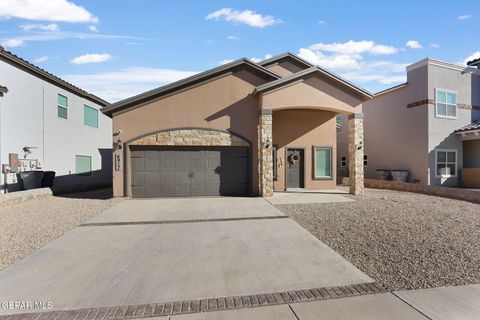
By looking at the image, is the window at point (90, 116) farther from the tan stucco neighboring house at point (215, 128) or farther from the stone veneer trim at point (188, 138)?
the stone veneer trim at point (188, 138)

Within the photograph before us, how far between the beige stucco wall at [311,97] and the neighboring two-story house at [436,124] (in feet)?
20.3

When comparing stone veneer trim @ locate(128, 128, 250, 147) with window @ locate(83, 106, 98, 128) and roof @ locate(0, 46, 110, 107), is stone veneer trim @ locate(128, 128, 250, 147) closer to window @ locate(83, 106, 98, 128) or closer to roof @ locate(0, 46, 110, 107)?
roof @ locate(0, 46, 110, 107)

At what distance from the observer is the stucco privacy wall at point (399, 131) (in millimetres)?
15820

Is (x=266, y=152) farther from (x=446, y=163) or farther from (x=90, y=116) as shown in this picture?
(x=90, y=116)

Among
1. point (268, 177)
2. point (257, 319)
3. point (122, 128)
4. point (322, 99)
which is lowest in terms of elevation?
point (257, 319)

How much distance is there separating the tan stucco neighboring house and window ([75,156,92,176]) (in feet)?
24.6

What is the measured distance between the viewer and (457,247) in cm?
536

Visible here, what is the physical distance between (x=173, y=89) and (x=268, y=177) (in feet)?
19.8

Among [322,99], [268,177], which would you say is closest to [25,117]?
[268,177]

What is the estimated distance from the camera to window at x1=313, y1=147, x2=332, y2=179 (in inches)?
576

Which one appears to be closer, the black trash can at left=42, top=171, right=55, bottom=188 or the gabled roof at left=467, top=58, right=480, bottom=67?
the black trash can at left=42, top=171, right=55, bottom=188

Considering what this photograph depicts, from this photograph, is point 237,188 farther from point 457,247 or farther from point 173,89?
point 457,247

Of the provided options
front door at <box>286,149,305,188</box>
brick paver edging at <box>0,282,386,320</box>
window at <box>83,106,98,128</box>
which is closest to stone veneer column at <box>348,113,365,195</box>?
front door at <box>286,149,305,188</box>

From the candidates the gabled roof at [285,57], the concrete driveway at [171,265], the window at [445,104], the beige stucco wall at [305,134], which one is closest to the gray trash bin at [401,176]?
the window at [445,104]
